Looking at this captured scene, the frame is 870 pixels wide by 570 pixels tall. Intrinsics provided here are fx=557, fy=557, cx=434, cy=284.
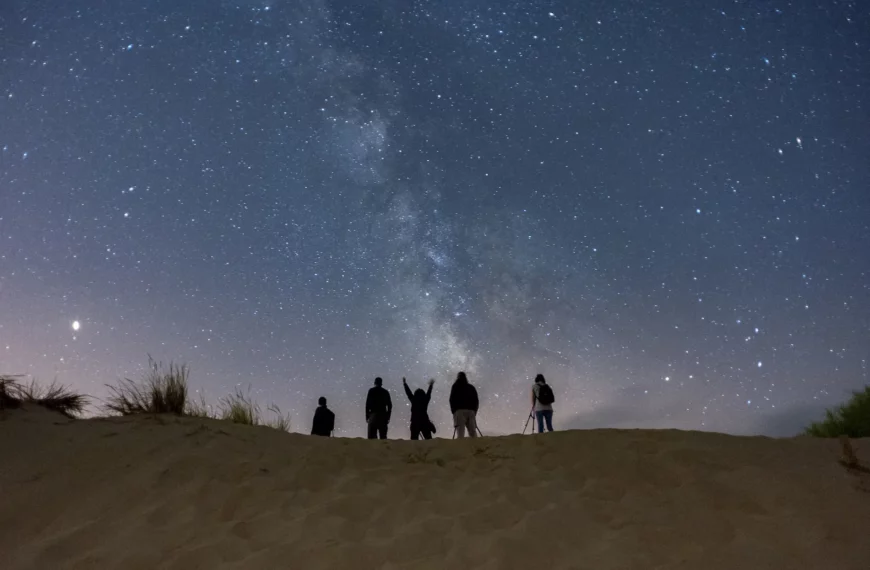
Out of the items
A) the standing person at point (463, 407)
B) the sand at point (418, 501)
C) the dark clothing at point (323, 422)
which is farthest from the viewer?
the dark clothing at point (323, 422)

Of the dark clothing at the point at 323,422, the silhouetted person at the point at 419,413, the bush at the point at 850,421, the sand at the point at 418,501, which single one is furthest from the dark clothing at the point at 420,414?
the bush at the point at 850,421

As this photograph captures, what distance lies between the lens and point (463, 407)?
413 inches

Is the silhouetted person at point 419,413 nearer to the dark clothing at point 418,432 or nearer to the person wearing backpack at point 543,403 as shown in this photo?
the dark clothing at point 418,432

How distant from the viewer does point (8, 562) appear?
4.55 m

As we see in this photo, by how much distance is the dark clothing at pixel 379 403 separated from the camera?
10820mm

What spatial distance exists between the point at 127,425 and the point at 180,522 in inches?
108

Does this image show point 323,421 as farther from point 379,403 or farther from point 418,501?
point 418,501

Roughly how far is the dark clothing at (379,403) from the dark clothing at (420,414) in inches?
17.8

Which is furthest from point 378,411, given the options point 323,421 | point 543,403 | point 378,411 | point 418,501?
point 418,501

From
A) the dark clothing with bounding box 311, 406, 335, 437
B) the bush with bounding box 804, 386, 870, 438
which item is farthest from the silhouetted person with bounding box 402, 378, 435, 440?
the bush with bounding box 804, 386, 870, 438

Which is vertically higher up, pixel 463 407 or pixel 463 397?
pixel 463 397

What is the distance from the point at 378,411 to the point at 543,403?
319 cm

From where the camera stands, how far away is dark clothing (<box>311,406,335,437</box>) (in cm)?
1095

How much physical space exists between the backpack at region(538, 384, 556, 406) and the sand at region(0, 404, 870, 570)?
323 centimetres
